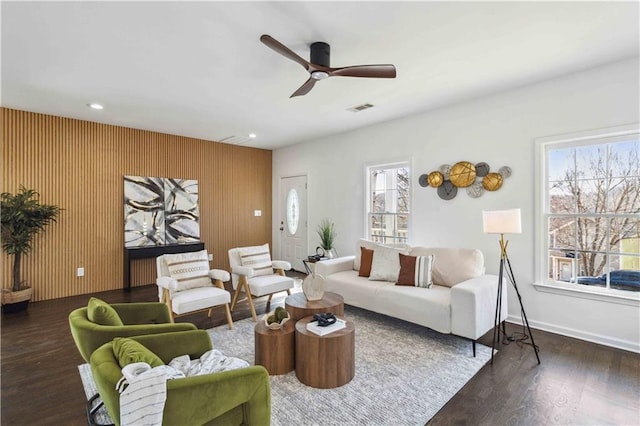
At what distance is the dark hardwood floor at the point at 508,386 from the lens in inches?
77.6

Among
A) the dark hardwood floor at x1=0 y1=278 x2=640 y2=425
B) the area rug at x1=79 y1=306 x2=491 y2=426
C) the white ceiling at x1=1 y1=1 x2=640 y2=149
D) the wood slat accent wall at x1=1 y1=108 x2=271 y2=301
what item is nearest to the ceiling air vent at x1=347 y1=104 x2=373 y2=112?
the white ceiling at x1=1 y1=1 x2=640 y2=149

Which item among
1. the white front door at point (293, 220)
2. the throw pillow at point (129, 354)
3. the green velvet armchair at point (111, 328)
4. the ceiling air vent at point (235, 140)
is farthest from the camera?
the white front door at point (293, 220)

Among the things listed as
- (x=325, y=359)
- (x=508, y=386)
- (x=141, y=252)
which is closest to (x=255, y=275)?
(x=325, y=359)

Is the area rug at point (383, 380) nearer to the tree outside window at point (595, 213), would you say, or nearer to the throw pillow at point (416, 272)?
the throw pillow at point (416, 272)

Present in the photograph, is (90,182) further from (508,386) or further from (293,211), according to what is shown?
(508,386)

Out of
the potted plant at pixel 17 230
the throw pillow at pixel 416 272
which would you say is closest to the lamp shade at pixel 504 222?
the throw pillow at pixel 416 272

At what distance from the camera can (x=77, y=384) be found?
2.36 meters

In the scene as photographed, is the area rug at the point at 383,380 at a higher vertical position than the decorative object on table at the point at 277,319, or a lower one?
lower

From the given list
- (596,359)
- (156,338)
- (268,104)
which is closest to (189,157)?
(268,104)

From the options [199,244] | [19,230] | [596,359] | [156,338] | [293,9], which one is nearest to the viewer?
[156,338]

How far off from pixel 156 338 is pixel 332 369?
4.01 feet

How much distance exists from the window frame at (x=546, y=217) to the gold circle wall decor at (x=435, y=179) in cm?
107

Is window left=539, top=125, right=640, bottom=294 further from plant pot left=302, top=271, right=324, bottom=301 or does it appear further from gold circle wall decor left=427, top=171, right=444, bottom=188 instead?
plant pot left=302, top=271, right=324, bottom=301

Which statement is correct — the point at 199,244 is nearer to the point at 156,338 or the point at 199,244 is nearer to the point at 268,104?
the point at 268,104
